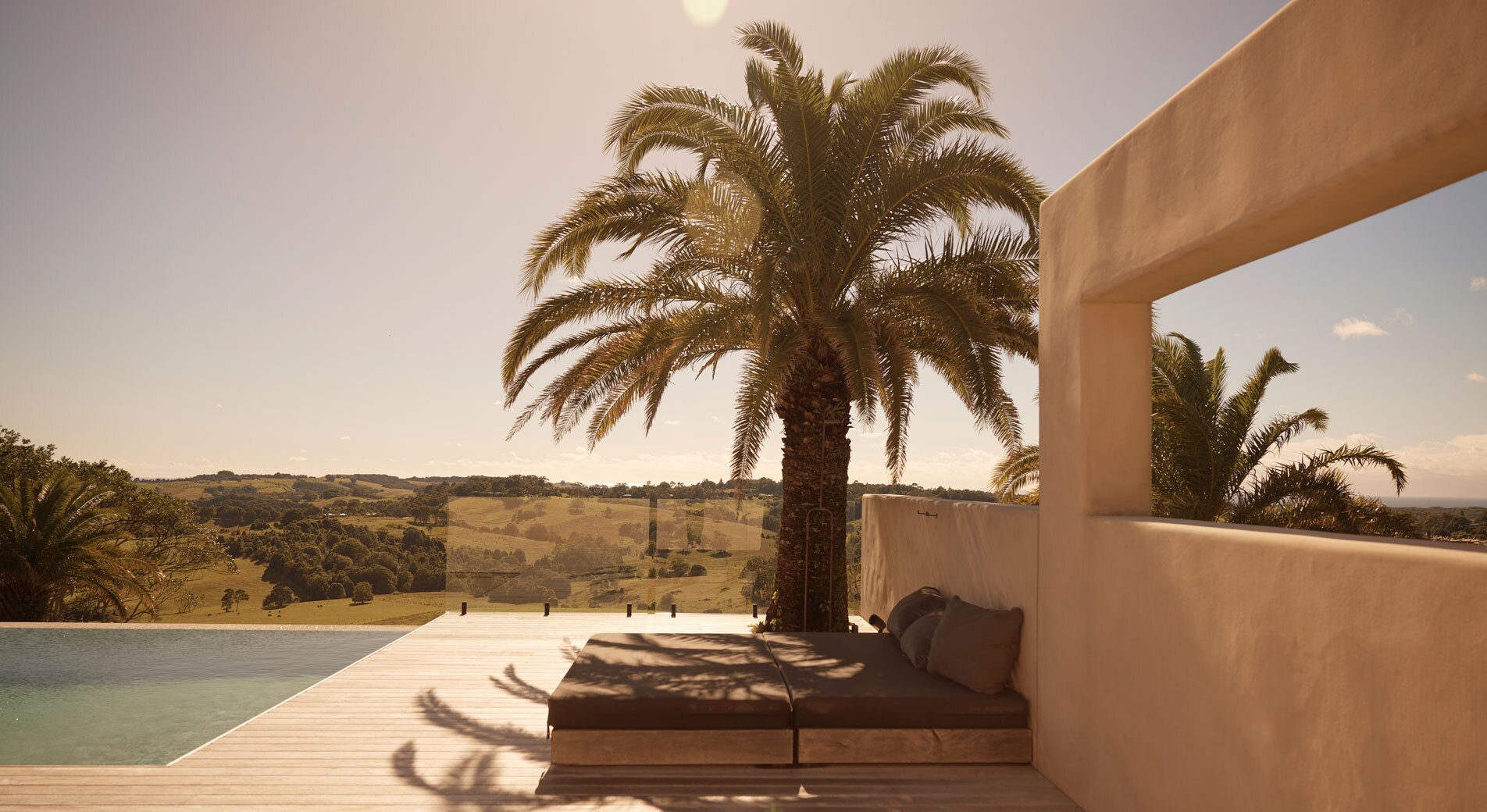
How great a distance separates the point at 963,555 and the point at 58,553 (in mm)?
11068

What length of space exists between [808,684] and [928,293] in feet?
11.6

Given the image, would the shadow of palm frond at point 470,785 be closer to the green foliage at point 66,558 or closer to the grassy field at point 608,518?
the grassy field at point 608,518

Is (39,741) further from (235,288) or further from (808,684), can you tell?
(235,288)

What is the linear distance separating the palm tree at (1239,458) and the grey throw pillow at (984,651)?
17.8ft

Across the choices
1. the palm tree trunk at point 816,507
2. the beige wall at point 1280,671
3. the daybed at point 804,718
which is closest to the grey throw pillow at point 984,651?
the daybed at point 804,718

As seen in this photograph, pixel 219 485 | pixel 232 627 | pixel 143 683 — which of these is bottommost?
pixel 143 683

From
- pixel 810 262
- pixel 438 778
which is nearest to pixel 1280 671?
pixel 438 778

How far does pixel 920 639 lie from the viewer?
18.2 feet

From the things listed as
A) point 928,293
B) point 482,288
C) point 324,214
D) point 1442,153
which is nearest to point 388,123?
point 324,214

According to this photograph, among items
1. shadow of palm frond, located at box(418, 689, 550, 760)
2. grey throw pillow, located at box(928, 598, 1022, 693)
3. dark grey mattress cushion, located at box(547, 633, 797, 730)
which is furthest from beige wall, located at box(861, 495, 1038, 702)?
shadow of palm frond, located at box(418, 689, 550, 760)

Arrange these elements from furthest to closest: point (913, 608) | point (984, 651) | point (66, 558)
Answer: point (66, 558)
point (913, 608)
point (984, 651)

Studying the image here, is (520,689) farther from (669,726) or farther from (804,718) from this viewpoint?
(804,718)

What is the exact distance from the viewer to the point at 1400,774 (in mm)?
2283

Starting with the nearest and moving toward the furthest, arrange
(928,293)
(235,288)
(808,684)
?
(808,684), (928,293), (235,288)
